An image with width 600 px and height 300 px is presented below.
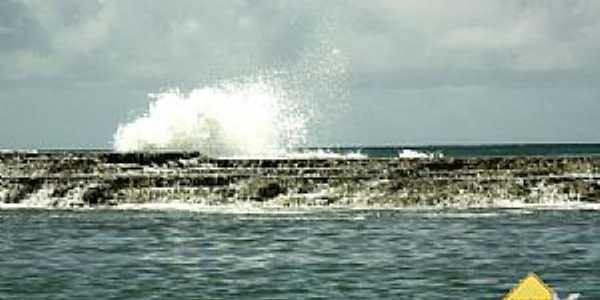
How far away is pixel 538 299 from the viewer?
12.5 metres

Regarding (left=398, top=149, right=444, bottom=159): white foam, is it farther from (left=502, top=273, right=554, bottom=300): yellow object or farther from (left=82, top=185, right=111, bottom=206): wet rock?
(left=502, top=273, right=554, bottom=300): yellow object

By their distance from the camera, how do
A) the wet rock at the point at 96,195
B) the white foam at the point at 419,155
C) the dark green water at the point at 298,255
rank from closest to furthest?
the dark green water at the point at 298,255 < the wet rock at the point at 96,195 < the white foam at the point at 419,155

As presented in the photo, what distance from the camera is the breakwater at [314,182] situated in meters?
53.1

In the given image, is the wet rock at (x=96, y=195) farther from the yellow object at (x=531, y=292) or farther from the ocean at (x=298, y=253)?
the yellow object at (x=531, y=292)

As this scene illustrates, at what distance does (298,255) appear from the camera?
32.9 metres

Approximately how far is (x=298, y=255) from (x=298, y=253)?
0.47 m

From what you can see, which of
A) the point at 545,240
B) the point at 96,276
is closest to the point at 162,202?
the point at 545,240

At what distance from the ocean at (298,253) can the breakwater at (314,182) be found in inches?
81.3

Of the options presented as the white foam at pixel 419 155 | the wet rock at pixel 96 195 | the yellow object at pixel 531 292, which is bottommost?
the yellow object at pixel 531 292

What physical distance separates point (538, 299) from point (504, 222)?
103ft

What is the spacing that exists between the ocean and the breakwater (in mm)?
2065

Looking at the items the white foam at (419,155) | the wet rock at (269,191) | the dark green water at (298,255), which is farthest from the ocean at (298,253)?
the white foam at (419,155)

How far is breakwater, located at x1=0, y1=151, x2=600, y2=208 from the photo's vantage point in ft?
174

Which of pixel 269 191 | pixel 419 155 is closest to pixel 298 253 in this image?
pixel 269 191
